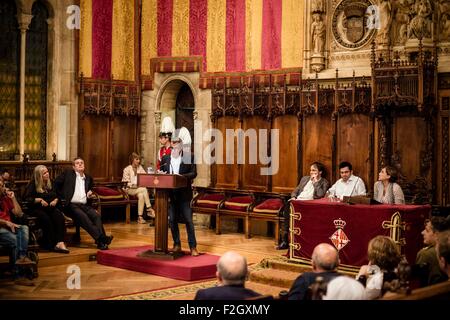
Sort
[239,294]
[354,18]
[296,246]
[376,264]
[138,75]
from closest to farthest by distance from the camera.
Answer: [239,294]
[376,264]
[296,246]
[354,18]
[138,75]

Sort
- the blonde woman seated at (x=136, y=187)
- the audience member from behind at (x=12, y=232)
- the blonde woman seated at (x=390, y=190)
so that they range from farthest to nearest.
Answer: the blonde woman seated at (x=136, y=187), the blonde woman seated at (x=390, y=190), the audience member from behind at (x=12, y=232)

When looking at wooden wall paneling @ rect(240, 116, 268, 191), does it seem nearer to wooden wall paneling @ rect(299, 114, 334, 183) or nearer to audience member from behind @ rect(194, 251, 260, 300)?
wooden wall paneling @ rect(299, 114, 334, 183)

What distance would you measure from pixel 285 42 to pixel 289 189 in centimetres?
235

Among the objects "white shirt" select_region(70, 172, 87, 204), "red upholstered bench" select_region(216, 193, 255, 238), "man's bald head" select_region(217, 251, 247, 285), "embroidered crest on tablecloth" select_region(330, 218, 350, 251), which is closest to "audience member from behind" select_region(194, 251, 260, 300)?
"man's bald head" select_region(217, 251, 247, 285)

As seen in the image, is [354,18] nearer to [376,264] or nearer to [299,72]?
[299,72]

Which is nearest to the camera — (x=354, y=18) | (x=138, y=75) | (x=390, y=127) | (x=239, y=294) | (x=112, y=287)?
(x=239, y=294)

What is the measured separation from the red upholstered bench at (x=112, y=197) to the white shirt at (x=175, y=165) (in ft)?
11.2

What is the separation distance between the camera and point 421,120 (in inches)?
361

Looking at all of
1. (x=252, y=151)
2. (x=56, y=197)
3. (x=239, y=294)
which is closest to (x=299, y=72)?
(x=252, y=151)

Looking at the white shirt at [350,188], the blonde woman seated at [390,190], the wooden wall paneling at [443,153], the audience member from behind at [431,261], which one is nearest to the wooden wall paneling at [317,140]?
the wooden wall paneling at [443,153]

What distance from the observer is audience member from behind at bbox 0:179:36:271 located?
716cm

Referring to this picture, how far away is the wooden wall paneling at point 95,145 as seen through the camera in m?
12.1

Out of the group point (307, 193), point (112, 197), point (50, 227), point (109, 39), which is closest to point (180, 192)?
point (307, 193)

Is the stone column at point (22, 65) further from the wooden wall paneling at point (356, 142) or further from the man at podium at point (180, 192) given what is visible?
the wooden wall paneling at point (356, 142)
